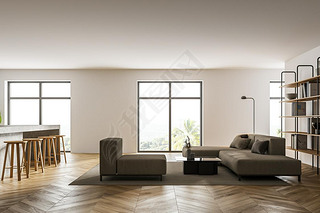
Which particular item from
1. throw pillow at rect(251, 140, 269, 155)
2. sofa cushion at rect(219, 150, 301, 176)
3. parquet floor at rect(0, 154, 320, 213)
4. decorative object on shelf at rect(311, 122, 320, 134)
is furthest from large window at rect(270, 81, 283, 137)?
sofa cushion at rect(219, 150, 301, 176)

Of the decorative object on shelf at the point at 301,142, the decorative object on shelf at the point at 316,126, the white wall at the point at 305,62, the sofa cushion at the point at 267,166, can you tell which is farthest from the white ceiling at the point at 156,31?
the sofa cushion at the point at 267,166

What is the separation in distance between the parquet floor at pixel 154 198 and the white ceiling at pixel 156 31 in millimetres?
2589

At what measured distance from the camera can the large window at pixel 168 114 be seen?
424 inches

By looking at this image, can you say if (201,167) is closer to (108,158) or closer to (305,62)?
(108,158)

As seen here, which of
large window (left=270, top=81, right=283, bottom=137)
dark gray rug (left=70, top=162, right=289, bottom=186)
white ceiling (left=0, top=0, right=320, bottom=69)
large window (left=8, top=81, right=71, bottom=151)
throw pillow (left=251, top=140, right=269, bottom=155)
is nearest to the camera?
white ceiling (left=0, top=0, right=320, bottom=69)

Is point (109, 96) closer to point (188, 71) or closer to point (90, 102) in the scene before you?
point (90, 102)

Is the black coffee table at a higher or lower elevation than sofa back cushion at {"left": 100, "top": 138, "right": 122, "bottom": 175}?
lower

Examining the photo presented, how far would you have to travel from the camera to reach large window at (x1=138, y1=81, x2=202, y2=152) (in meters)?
10.8

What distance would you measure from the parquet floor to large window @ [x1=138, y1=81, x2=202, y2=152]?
511 centimetres

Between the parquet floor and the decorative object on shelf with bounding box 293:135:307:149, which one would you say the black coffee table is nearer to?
the parquet floor

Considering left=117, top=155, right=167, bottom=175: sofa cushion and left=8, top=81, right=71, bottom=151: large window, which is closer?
left=117, top=155, right=167, bottom=175: sofa cushion

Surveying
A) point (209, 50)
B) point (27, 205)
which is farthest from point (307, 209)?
point (209, 50)

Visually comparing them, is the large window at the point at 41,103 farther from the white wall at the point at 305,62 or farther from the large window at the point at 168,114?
the white wall at the point at 305,62

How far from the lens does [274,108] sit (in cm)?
1075
